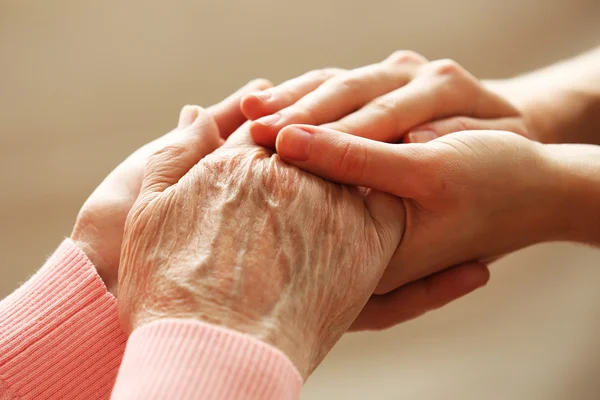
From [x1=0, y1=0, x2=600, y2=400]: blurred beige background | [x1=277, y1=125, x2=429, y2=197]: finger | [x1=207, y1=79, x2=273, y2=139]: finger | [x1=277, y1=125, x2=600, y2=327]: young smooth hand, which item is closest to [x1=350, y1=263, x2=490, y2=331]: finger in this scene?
[x1=277, y1=125, x2=600, y2=327]: young smooth hand

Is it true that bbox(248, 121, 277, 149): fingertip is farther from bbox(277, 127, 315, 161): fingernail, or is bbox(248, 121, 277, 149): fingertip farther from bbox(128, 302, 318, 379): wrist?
bbox(128, 302, 318, 379): wrist

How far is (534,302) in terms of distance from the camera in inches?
57.2

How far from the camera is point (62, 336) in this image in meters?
0.72

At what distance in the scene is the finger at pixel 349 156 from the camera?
667mm

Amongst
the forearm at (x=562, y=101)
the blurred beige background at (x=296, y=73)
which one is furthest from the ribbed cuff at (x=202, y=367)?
the blurred beige background at (x=296, y=73)

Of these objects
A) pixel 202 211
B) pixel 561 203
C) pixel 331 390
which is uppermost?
pixel 202 211

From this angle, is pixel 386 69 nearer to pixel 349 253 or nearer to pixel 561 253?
pixel 349 253

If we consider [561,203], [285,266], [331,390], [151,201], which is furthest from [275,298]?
[331,390]

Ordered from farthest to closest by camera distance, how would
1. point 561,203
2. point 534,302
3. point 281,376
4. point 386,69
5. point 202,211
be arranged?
point 534,302 → point 386,69 → point 561,203 → point 202,211 → point 281,376

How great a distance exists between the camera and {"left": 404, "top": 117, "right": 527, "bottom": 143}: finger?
857mm

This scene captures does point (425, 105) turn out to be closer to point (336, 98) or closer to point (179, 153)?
point (336, 98)

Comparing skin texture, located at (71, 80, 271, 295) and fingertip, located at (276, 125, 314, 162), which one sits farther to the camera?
skin texture, located at (71, 80, 271, 295)

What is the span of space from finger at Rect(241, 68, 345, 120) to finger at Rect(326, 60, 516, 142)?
0.28ft

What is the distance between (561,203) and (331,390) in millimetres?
787
